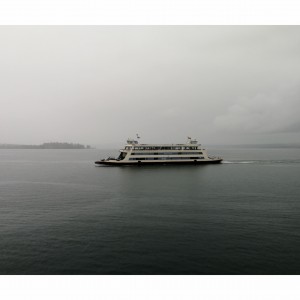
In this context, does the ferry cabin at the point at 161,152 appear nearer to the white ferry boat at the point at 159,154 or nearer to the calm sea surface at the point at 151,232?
the white ferry boat at the point at 159,154

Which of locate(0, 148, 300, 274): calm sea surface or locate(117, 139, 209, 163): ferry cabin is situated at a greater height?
locate(117, 139, 209, 163): ferry cabin

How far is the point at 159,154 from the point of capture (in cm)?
10244

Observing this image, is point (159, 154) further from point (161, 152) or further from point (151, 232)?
point (151, 232)

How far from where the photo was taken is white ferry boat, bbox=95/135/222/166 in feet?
329

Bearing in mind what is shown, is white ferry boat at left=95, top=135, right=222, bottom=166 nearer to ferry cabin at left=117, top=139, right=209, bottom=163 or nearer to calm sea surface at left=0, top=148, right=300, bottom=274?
ferry cabin at left=117, top=139, right=209, bottom=163

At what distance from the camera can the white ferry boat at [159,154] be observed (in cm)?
10019

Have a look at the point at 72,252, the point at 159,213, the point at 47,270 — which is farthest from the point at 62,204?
the point at 47,270

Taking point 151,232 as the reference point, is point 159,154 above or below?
above

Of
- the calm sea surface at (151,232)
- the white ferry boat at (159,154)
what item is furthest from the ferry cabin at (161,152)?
the calm sea surface at (151,232)

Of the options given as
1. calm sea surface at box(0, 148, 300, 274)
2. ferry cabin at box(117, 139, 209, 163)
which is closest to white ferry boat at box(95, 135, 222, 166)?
ferry cabin at box(117, 139, 209, 163)

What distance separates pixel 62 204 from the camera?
141 ft

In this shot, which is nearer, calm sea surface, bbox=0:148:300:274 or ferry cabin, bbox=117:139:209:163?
calm sea surface, bbox=0:148:300:274

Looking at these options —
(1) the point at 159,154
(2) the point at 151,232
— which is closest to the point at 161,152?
(1) the point at 159,154

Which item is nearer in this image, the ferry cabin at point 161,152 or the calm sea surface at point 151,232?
the calm sea surface at point 151,232
